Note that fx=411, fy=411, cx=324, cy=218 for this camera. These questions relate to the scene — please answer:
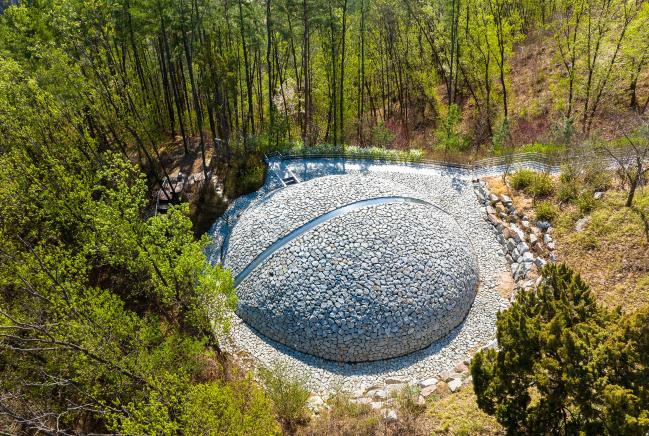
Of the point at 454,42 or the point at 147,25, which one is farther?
the point at 454,42

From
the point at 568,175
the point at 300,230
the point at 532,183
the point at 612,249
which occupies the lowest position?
the point at 612,249

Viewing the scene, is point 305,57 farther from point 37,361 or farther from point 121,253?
point 37,361

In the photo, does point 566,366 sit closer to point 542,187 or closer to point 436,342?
point 436,342

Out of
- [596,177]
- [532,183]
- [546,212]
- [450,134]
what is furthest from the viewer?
[450,134]

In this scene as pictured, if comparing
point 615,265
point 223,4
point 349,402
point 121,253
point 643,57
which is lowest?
point 349,402

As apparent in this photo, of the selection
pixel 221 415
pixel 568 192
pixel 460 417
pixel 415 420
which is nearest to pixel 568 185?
pixel 568 192

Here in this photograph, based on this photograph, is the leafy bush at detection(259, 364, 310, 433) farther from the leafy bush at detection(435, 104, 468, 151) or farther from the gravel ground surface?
the leafy bush at detection(435, 104, 468, 151)

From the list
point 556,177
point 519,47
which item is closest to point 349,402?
point 556,177
